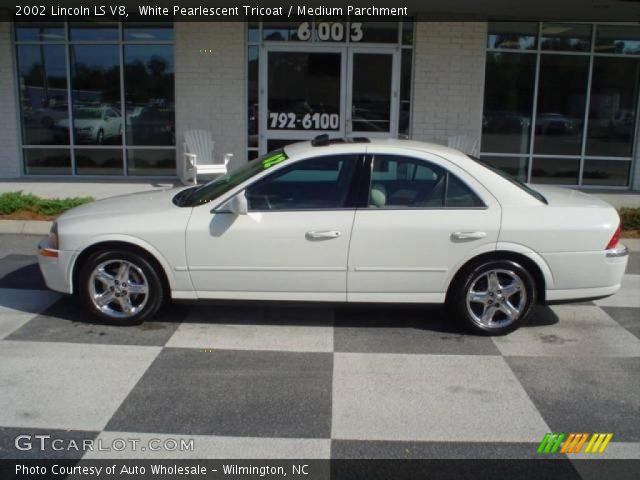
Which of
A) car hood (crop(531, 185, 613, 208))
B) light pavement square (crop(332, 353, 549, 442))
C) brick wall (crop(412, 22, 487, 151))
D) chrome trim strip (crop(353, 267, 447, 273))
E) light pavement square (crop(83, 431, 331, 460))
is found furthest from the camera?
brick wall (crop(412, 22, 487, 151))

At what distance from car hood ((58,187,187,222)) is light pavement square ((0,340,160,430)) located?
1.13m

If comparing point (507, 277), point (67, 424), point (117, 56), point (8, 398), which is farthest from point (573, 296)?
point (117, 56)

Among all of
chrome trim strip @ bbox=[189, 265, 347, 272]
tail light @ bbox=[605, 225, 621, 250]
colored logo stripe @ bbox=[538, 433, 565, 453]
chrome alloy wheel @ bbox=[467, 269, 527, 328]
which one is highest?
tail light @ bbox=[605, 225, 621, 250]

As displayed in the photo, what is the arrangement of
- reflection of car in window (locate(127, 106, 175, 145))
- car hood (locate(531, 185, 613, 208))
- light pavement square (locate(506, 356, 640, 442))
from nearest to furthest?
light pavement square (locate(506, 356, 640, 442)), car hood (locate(531, 185, 613, 208)), reflection of car in window (locate(127, 106, 175, 145))

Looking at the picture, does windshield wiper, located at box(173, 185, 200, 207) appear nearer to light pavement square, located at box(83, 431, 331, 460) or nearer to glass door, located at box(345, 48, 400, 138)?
light pavement square, located at box(83, 431, 331, 460)

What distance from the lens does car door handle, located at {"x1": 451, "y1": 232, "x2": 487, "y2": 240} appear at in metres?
5.13

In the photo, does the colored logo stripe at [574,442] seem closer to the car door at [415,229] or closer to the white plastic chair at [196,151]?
the car door at [415,229]

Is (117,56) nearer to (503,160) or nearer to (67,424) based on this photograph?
(503,160)

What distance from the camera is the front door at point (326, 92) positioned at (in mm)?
12562

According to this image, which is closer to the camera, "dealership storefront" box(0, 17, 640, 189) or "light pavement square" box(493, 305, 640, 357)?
"light pavement square" box(493, 305, 640, 357)

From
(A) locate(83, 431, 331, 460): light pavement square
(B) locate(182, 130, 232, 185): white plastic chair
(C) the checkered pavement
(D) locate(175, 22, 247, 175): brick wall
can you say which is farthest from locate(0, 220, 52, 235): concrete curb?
(A) locate(83, 431, 331, 460): light pavement square

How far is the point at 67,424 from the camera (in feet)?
12.5

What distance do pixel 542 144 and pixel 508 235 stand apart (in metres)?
9.16

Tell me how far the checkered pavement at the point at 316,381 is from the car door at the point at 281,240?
429 millimetres
